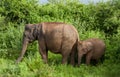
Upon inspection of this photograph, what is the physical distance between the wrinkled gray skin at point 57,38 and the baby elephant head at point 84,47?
16cm

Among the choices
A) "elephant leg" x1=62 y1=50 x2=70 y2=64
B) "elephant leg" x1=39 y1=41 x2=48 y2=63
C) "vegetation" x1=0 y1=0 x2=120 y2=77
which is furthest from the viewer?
"vegetation" x1=0 y1=0 x2=120 y2=77

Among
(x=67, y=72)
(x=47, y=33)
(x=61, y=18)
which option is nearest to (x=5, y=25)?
(x=61, y=18)

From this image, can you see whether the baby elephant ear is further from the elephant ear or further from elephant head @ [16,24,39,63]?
elephant head @ [16,24,39,63]

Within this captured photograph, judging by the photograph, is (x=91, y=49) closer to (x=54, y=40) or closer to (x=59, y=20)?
(x=54, y=40)

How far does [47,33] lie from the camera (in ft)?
39.8

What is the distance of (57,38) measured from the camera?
39.4 feet

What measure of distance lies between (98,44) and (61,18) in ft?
12.8

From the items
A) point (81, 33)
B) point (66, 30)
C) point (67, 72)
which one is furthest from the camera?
point (81, 33)

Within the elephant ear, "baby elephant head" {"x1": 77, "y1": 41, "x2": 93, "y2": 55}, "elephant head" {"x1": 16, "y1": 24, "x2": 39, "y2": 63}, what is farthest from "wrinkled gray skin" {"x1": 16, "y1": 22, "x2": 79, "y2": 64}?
the elephant ear

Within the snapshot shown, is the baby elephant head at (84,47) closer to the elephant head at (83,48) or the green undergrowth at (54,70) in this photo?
the elephant head at (83,48)

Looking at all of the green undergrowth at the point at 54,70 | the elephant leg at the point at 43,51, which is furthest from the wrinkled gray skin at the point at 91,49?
the elephant leg at the point at 43,51

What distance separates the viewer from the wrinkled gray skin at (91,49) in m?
12.2

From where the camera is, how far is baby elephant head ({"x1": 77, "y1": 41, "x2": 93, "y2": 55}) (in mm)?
12164

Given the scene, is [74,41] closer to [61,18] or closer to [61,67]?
[61,67]
